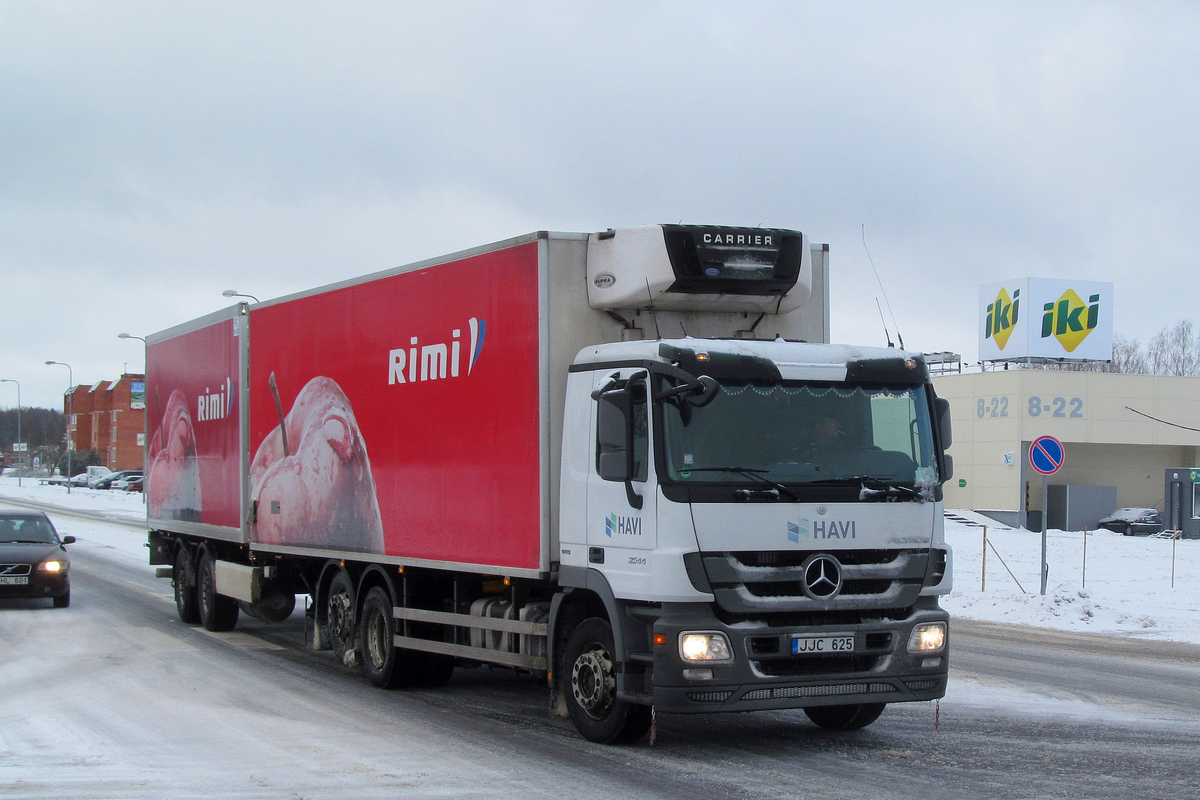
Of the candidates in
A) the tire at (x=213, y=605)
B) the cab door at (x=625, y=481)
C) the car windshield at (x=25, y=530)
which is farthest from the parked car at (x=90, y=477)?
the cab door at (x=625, y=481)

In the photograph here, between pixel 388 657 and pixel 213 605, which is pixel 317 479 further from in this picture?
pixel 213 605

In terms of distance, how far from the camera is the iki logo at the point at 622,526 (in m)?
7.71

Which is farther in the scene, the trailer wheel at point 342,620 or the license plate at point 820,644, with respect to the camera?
the trailer wheel at point 342,620

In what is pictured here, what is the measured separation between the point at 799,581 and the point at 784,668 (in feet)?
1.86

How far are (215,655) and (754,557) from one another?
7920 mm

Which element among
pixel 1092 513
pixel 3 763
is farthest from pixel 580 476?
pixel 1092 513

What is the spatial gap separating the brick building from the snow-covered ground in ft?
333

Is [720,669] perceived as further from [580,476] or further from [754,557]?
[580,476]

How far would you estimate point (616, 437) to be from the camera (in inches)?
306

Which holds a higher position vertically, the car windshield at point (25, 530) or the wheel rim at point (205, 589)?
the car windshield at point (25, 530)

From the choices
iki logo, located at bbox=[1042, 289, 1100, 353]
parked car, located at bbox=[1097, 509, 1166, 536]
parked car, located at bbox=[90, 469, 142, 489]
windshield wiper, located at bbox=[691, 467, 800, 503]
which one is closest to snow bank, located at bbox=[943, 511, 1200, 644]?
windshield wiper, located at bbox=[691, 467, 800, 503]

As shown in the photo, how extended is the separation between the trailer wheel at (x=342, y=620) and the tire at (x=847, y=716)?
4772 mm

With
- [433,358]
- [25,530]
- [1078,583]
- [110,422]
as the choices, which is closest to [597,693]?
[433,358]

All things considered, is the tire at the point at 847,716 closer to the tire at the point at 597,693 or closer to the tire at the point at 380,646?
the tire at the point at 597,693
